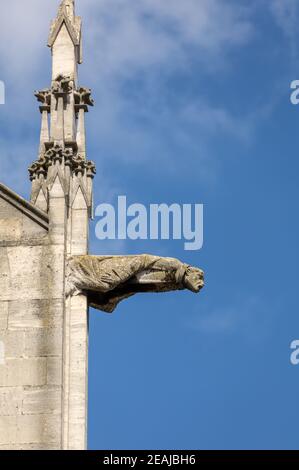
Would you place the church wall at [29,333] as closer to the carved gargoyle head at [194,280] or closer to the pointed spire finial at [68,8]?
the carved gargoyle head at [194,280]

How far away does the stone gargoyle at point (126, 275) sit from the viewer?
105 feet

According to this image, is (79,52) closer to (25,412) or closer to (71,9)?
(71,9)

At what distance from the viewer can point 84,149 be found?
33719mm

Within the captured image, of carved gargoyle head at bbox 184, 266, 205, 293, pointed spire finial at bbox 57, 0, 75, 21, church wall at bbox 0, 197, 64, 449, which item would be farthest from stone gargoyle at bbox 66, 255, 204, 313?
pointed spire finial at bbox 57, 0, 75, 21

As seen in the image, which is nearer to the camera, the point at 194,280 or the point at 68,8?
the point at 194,280

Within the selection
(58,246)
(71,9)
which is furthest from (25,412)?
(71,9)

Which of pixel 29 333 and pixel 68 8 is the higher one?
pixel 68 8

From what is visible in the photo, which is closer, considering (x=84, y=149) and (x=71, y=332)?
(x=71, y=332)

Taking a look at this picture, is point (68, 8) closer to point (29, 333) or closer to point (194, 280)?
point (194, 280)

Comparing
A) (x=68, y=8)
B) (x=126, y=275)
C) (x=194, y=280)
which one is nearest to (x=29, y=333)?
(x=126, y=275)

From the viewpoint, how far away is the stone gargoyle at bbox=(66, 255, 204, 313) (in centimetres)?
3200

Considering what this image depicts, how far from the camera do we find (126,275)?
106ft

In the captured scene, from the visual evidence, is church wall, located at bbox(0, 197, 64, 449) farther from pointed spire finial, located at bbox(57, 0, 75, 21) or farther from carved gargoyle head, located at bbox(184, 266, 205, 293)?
pointed spire finial, located at bbox(57, 0, 75, 21)
